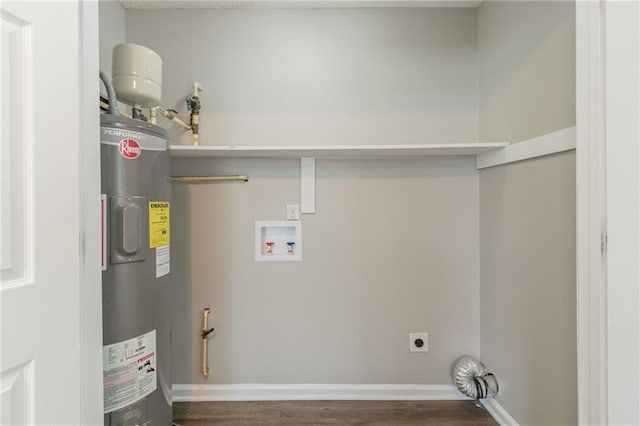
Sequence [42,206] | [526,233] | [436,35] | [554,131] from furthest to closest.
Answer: [436,35]
[526,233]
[554,131]
[42,206]

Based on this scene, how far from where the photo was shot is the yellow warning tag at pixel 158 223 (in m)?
1.17

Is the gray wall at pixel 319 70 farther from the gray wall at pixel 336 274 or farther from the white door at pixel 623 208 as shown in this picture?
the white door at pixel 623 208

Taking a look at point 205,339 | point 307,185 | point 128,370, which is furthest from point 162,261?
point 307,185

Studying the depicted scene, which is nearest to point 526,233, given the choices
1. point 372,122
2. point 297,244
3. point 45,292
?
point 372,122

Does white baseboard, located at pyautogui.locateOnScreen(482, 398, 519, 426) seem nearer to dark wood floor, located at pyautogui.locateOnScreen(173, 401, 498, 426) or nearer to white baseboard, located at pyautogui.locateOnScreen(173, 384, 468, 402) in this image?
dark wood floor, located at pyautogui.locateOnScreen(173, 401, 498, 426)

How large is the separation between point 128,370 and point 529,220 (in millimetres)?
1841

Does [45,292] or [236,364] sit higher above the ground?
[45,292]

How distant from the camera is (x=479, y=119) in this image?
1787 mm

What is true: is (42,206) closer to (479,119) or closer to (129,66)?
(129,66)

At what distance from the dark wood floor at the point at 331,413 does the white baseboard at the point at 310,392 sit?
0.11 ft

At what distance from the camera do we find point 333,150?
1.55 m

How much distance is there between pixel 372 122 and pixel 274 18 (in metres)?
0.89

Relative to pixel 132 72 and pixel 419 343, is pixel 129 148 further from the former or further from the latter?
pixel 419 343

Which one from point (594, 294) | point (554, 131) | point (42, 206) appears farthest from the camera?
point (554, 131)
